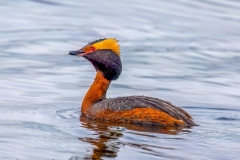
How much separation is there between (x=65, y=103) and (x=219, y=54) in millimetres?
7399

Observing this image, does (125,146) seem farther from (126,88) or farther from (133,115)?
(126,88)

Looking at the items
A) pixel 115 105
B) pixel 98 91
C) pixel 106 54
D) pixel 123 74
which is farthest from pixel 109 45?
pixel 123 74

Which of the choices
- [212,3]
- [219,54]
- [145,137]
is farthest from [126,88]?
[212,3]

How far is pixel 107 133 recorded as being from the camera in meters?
12.2

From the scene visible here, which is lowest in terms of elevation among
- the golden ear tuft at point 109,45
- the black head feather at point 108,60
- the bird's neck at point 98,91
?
the bird's neck at point 98,91

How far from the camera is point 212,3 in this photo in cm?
2845

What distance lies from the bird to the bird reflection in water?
12 cm

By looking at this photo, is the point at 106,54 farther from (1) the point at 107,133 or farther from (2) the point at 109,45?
(1) the point at 107,133

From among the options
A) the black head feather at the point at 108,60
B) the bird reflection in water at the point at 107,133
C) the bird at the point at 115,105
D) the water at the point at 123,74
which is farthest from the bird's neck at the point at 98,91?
the bird reflection in water at the point at 107,133

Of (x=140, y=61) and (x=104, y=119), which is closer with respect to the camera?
(x=104, y=119)

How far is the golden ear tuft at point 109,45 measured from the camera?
13703mm

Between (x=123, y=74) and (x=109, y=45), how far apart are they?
386cm

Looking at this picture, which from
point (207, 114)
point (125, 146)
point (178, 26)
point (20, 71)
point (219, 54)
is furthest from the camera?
point (178, 26)

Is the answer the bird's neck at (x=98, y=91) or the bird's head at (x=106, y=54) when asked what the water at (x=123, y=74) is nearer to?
the bird's neck at (x=98, y=91)
